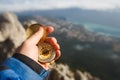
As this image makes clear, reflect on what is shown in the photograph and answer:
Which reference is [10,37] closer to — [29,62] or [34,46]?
[34,46]

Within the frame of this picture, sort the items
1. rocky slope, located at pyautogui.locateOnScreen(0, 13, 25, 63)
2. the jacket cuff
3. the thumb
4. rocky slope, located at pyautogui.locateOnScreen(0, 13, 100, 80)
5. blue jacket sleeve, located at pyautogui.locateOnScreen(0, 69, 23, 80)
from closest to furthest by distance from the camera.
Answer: blue jacket sleeve, located at pyautogui.locateOnScreen(0, 69, 23, 80), the jacket cuff, the thumb, rocky slope, located at pyautogui.locateOnScreen(0, 13, 100, 80), rocky slope, located at pyautogui.locateOnScreen(0, 13, 25, 63)

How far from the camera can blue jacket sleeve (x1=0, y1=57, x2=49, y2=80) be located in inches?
48.3

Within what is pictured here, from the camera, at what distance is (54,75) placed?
402 inches

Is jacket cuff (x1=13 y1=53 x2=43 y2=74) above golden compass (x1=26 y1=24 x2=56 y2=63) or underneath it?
above

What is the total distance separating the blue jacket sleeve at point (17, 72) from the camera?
4.02ft

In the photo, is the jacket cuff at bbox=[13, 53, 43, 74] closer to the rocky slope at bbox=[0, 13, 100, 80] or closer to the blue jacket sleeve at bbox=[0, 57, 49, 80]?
the blue jacket sleeve at bbox=[0, 57, 49, 80]

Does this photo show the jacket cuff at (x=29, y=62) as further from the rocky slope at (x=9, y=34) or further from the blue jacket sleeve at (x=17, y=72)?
the rocky slope at (x=9, y=34)

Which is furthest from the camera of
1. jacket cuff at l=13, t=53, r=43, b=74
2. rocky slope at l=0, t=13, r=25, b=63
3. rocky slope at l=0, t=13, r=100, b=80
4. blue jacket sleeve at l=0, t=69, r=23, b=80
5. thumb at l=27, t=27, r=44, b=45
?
rocky slope at l=0, t=13, r=25, b=63

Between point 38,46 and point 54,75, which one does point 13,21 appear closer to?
point 54,75

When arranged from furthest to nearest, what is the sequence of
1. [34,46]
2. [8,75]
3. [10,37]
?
[10,37] < [34,46] < [8,75]

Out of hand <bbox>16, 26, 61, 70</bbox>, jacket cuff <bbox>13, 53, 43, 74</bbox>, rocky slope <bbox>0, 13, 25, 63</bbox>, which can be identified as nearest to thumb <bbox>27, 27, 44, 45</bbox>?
hand <bbox>16, 26, 61, 70</bbox>

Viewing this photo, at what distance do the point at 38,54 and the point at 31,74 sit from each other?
330 mm

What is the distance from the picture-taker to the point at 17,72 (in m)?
1.28

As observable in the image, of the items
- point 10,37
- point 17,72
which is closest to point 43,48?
point 17,72
